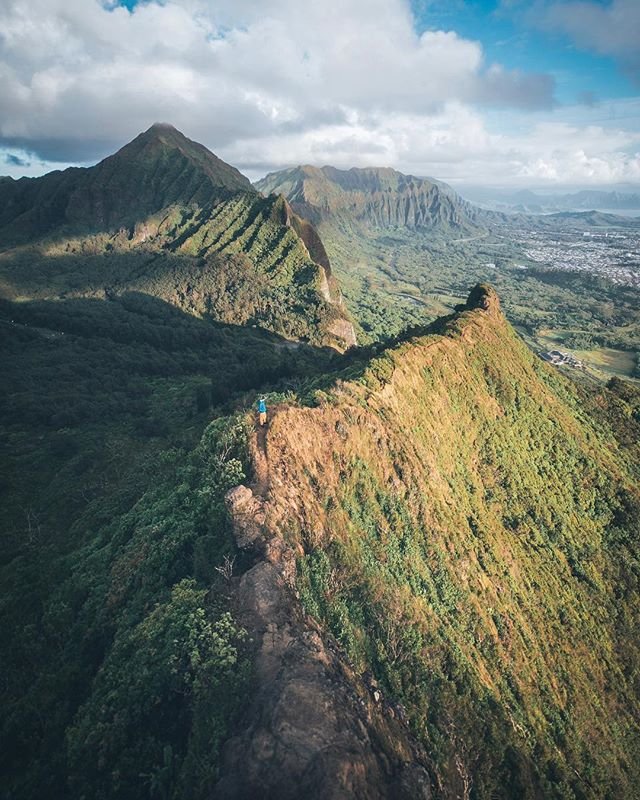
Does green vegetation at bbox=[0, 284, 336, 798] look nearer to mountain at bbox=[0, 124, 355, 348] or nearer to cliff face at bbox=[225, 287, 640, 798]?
cliff face at bbox=[225, 287, 640, 798]

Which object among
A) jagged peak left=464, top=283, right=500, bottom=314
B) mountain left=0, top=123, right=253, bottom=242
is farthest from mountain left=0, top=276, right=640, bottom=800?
mountain left=0, top=123, right=253, bottom=242

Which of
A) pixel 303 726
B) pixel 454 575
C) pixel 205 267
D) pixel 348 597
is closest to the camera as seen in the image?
pixel 303 726

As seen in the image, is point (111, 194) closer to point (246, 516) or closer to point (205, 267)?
point (205, 267)

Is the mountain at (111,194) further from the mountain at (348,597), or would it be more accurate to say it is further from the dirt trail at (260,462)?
the dirt trail at (260,462)

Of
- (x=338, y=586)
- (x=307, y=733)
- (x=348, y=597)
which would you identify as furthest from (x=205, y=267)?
(x=307, y=733)

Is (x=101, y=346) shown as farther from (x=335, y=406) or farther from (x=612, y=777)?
(x=612, y=777)

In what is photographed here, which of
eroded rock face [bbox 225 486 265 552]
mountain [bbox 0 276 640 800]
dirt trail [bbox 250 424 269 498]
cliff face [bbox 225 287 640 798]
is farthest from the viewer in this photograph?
dirt trail [bbox 250 424 269 498]
